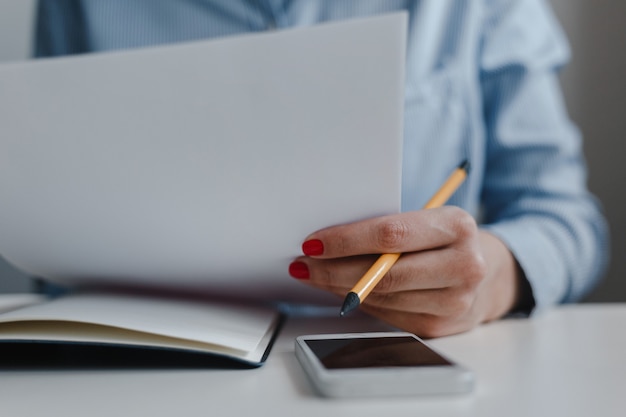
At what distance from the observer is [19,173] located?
44 cm

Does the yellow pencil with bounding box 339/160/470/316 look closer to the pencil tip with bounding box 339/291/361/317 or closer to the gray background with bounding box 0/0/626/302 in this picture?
the pencil tip with bounding box 339/291/361/317

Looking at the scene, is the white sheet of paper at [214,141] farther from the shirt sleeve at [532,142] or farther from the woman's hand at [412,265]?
the shirt sleeve at [532,142]

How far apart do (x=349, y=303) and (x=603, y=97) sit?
2.96 feet

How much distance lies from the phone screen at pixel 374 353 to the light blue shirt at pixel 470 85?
1.38 ft

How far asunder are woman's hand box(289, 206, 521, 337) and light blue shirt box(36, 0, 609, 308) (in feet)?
1.03

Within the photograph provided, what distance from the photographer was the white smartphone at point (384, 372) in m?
0.29

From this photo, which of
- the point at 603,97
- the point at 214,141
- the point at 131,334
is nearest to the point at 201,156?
the point at 214,141

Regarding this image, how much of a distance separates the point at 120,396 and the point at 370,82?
22 cm

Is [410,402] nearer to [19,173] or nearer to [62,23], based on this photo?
[19,173]

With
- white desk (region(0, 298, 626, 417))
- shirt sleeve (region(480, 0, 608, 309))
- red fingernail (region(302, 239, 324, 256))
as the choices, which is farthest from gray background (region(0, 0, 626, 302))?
red fingernail (region(302, 239, 324, 256))

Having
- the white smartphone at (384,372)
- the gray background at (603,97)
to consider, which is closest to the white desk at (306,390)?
the white smartphone at (384,372)

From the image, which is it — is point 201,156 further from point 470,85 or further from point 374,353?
point 470,85

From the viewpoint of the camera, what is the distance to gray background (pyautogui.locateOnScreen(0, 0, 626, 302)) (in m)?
1.06

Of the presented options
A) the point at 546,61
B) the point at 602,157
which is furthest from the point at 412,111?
the point at 602,157
